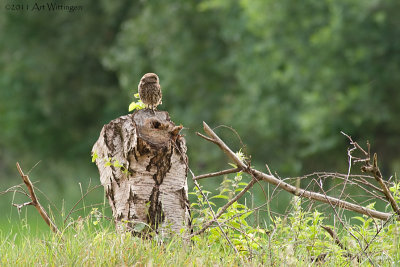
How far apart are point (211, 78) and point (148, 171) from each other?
16152 mm

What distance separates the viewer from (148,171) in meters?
4.75

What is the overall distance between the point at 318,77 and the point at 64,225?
1264 cm

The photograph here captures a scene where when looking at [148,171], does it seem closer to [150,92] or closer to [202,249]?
[202,249]

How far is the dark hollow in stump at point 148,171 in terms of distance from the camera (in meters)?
4.70

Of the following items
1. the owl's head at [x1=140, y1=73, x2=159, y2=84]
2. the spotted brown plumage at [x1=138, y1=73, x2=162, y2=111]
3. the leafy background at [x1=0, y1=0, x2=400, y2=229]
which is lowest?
the leafy background at [x1=0, y1=0, x2=400, y2=229]

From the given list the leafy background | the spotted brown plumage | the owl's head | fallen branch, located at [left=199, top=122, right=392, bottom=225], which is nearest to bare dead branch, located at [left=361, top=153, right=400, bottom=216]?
fallen branch, located at [left=199, top=122, right=392, bottom=225]

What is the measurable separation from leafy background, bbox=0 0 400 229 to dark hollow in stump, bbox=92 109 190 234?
335 inches

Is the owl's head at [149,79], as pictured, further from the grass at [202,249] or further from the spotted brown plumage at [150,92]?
the grass at [202,249]

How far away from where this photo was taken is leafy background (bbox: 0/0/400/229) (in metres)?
16.1

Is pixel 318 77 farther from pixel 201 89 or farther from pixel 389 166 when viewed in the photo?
pixel 201 89

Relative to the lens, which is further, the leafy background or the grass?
the leafy background

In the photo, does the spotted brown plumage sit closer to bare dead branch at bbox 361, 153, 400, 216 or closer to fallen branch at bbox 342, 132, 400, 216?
fallen branch at bbox 342, 132, 400, 216

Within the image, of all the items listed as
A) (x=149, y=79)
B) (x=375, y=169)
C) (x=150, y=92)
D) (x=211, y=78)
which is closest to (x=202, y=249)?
(x=375, y=169)

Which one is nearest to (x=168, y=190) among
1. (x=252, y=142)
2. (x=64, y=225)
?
(x=64, y=225)
